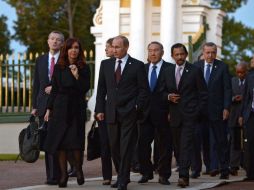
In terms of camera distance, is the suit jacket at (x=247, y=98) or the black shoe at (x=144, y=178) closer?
the black shoe at (x=144, y=178)

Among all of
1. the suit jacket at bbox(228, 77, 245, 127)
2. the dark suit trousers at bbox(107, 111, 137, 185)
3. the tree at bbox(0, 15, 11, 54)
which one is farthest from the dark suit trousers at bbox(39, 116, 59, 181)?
the tree at bbox(0, 15, 11, 54)

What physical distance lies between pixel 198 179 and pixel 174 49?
7.03 feet

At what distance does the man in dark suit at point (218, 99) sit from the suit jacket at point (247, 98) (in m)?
0.28

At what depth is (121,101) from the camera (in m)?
12.5

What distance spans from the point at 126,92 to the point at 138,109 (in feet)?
0.90

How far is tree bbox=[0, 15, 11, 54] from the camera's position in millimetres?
49531

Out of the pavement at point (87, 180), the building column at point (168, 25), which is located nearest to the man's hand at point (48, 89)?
the pavement at point (87, 180)

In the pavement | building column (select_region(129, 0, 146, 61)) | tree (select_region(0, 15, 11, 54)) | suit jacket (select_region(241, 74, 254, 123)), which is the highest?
tree (select_region(0, 15, 11, 54))

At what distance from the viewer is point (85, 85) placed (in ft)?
41.9

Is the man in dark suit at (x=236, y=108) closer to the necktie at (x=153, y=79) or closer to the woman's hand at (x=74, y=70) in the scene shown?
the necktie at (x=153, y=79)

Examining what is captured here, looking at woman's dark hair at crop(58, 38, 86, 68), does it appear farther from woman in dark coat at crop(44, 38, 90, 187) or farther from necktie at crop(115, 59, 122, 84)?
necktie at crop(115, 59, 122, 84)

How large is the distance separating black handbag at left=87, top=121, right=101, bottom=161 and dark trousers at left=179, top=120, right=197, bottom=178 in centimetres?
119

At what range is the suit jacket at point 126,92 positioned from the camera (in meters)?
12.5

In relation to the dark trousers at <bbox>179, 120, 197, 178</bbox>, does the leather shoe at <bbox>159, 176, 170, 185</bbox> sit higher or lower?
lower
